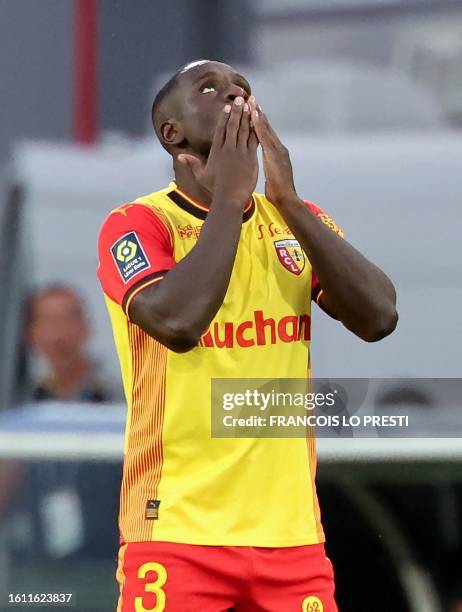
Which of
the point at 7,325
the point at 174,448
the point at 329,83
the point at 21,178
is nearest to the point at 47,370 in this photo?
the point at 7,325

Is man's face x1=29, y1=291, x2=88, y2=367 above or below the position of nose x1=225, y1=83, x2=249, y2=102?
below

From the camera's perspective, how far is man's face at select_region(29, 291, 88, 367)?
3479 mm

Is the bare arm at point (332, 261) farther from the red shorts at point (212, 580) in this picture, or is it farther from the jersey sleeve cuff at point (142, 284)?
the red shorts at point (212, 580)

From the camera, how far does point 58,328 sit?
3520 millimetres

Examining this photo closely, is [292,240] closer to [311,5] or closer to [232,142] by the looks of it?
[232,142]

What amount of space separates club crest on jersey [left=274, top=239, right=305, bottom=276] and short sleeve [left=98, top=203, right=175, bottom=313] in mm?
206

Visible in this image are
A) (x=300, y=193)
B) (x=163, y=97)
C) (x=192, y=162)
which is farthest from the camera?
(x=300, y=193)

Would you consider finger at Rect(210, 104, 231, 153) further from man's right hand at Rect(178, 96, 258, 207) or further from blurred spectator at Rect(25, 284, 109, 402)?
blurred spectator at Rect(25, 284, 109, 402)

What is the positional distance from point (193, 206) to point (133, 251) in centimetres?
19

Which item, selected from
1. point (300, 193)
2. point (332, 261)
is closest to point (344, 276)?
point (332, 261)

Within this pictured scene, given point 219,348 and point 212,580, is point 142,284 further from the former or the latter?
point 212,580

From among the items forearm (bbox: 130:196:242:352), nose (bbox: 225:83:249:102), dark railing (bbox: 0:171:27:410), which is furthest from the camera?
dark railing (bbox: 0:171:27:410)

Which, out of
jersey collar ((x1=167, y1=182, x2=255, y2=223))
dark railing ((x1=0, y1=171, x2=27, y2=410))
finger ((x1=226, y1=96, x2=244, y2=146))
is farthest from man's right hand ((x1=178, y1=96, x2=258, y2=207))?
dark railing ((x1=0, y1=171, x2=27, y2=410))

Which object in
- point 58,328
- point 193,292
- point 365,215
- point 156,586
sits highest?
point 365,215
